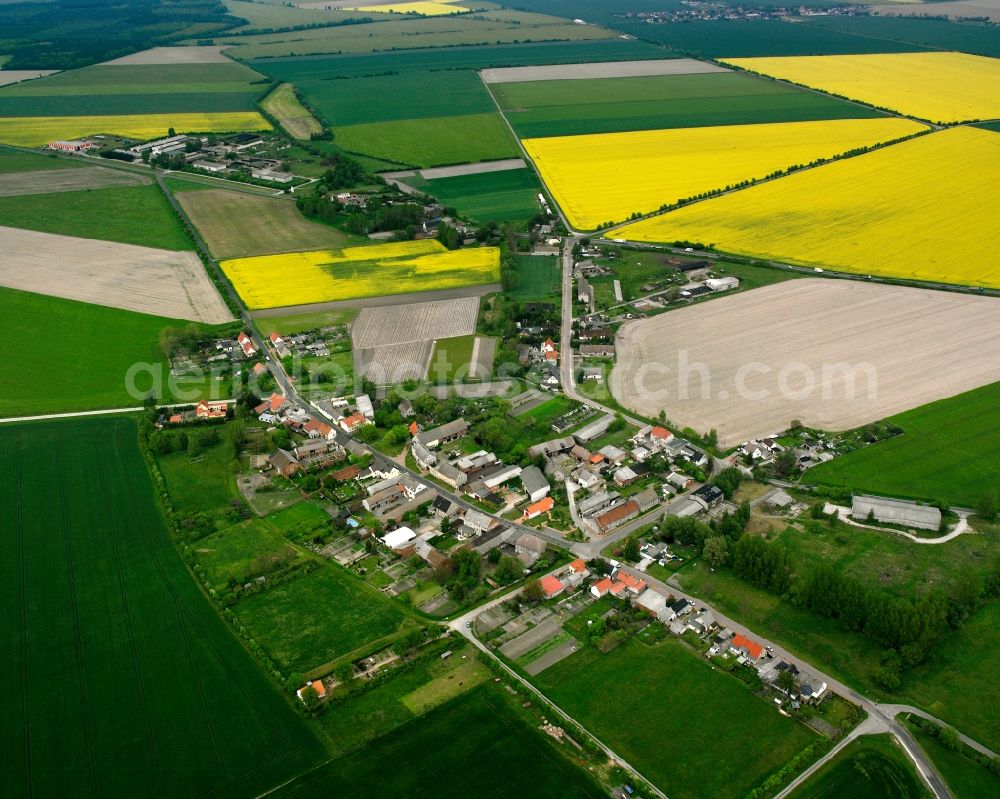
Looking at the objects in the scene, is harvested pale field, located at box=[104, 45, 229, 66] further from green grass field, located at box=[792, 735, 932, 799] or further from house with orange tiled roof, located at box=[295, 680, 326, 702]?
green grass field, located at box=[792, 735, 932, 799]

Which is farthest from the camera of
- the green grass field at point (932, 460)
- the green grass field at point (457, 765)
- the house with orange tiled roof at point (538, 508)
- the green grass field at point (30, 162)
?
the green grass field at point (30, 162)

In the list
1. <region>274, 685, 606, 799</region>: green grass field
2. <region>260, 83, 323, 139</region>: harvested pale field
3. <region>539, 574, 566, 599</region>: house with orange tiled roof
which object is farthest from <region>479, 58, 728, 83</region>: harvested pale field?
<region>274, 685, 606, 799</region>: green grass field

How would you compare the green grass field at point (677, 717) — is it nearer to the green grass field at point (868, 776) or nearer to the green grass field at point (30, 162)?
the green grass field at point (868, 776)

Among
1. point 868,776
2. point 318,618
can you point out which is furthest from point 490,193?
point 868,776

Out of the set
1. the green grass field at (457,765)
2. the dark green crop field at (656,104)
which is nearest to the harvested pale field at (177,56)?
the dark green crop field at (656,104)

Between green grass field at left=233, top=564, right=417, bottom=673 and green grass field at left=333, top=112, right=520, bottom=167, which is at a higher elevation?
green grass field at left=333, top=112, right=520, bottom=167

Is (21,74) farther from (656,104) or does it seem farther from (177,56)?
(656,104)
